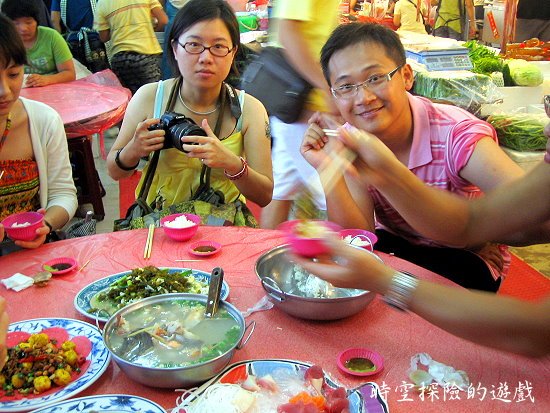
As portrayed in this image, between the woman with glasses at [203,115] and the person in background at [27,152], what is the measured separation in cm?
26

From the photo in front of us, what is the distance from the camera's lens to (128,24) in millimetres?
5332

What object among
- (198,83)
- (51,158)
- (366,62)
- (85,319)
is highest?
(366,62)

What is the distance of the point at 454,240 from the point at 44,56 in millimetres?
3919

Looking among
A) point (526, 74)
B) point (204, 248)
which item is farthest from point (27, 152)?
point (526, 74)

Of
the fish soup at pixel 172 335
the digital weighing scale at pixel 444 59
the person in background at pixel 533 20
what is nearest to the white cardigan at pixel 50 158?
the fish soup at pixel 172 335

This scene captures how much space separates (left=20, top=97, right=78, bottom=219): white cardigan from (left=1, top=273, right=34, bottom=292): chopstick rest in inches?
25.4

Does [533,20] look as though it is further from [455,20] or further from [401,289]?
[401,289]

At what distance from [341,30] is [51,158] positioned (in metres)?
1.31

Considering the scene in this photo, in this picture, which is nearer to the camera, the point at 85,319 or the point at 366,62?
the point at 85,319

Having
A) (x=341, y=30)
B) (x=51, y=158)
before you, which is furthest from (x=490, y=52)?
(x=51, y=158)

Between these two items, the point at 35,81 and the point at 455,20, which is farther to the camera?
the point at 455,20

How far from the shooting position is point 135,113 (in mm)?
2457

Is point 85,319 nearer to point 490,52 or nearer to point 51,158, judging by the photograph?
point 51,158

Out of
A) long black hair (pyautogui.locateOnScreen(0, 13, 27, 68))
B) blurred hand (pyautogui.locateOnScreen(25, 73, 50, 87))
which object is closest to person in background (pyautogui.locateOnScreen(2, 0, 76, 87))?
blurred hand (pyautogui.locateOnScreen(25, 73, 50, 87))
